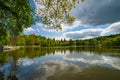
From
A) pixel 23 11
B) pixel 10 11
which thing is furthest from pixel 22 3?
pixel 10 11

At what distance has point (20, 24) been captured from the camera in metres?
17.5

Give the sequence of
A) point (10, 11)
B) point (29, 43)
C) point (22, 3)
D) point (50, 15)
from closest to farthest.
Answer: point (22, 3) < point (10, 11) < point (50, 15) < point (29, 43)

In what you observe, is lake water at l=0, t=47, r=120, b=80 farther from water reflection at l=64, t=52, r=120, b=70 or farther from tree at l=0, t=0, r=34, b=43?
tree at l=0, t=0, r=34, b=43

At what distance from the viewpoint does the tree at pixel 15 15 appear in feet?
49.3

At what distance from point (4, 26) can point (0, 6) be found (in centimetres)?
355

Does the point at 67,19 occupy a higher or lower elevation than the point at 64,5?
lower

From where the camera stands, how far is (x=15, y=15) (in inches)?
640

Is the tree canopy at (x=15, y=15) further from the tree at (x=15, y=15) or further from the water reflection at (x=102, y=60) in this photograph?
the water reflection at (x=102, y=60)

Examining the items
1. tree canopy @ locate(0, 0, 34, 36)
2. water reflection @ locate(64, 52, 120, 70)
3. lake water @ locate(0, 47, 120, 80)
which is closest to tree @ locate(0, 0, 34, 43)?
tree canopy @ locate(0, 0, 34, 36)

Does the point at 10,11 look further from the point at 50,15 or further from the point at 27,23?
the point at 50,15

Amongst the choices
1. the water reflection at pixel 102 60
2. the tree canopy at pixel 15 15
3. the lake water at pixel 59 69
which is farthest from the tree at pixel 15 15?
the water reflection at pixel 102 60

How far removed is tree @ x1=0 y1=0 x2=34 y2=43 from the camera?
49.3ft

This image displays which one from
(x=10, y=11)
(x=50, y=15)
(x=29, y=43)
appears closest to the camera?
(x=10, y=11)

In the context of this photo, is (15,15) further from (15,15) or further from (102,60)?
(102,60)
